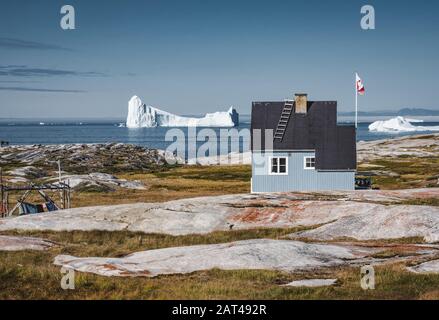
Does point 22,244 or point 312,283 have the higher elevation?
point 312,283

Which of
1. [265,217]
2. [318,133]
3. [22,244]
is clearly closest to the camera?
[22,244]

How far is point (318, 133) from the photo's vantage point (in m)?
52.8

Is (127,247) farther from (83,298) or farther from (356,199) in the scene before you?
(356,199)

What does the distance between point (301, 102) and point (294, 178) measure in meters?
8.56

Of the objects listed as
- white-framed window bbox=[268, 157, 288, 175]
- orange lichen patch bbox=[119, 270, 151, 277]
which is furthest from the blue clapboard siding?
orange lichen patch bbox=[119, 270, 151, 277]

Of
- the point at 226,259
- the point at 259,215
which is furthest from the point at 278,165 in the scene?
the point at 226,259

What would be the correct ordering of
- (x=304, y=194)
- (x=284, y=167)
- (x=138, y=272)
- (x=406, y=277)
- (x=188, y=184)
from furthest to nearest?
(x=188, y=184) < (x=284, y=167) < (x=304, y=194) < (x=138, y=272) < (x=406, y=277)

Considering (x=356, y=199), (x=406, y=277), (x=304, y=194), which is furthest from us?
(x=304, y=194)

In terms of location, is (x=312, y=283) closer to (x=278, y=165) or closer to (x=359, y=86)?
(x=278, y=165)

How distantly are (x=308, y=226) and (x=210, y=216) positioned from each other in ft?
22.0

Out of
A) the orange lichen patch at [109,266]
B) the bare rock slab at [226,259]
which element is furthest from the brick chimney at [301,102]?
the orange lichen patch at [109,266]
